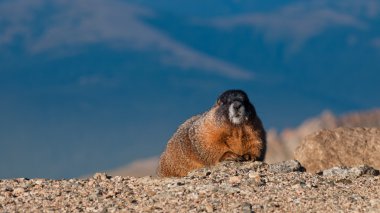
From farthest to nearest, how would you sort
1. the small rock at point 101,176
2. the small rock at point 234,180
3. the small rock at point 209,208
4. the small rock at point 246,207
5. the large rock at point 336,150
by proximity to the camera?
the large rock at point 336,150, the small rock at point 101,176, the small rock at point 234,180, the small rock at point 209,208, the small rock at point 246,207

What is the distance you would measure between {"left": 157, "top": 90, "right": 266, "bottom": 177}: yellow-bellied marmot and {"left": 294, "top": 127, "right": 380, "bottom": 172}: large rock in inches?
131

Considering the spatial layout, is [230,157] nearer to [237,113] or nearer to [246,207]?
[237,113]

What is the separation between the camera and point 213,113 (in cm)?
1547

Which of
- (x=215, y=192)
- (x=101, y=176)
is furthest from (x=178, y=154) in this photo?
(x=215, y=192)

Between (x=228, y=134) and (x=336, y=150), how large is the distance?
4403mm

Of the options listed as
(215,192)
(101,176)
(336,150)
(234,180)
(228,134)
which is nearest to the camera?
(215,192)

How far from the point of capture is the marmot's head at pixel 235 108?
15.1 m

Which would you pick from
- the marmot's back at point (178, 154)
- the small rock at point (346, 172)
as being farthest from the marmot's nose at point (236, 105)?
the small rock at point (346, 172)

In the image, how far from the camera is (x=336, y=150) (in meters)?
19.0

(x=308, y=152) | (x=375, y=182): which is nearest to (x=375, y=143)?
(x=308, y=152)

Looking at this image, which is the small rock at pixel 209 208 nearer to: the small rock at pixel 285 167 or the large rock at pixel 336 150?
the small rock at pixel 285 167

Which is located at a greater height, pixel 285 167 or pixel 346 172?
pixel 285 167

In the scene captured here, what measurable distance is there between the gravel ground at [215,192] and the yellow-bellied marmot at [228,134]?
0.76 meters

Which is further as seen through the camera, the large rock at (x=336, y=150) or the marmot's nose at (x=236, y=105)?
the large rock at (x=336, y=150)
